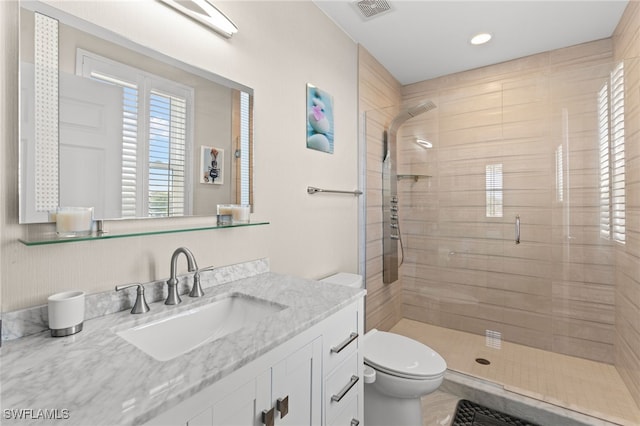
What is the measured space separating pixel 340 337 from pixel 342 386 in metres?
0.19

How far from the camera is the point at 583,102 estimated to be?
6.93 feet

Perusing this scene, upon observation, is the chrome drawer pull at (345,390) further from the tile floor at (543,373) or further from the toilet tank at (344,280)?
the tile floor at (543,373)

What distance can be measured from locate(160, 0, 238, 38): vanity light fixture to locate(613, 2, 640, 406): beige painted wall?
231 cm

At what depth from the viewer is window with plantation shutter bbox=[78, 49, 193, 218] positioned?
3.36 feet

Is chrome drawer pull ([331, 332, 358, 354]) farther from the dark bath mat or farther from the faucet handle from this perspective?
the dark bath mat

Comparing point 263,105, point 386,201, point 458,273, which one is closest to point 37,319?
point 263,105

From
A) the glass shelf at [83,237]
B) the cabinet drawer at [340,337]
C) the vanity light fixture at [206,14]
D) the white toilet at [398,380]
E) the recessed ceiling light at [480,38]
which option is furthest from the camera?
the recessed ceiling light at [480,38]

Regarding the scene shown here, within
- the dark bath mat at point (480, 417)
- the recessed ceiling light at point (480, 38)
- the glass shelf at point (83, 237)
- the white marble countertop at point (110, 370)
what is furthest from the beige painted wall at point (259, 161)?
the dark bath mat at point (480, 417)

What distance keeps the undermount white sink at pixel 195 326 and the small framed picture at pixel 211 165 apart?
49 cm

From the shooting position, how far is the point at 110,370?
2.15ft

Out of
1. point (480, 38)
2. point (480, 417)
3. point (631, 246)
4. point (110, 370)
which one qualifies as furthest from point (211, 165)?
point (631, 246)

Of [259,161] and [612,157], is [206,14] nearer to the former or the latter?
[259,161]

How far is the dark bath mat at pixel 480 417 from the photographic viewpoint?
1.80 m

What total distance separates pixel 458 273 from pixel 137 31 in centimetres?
269
